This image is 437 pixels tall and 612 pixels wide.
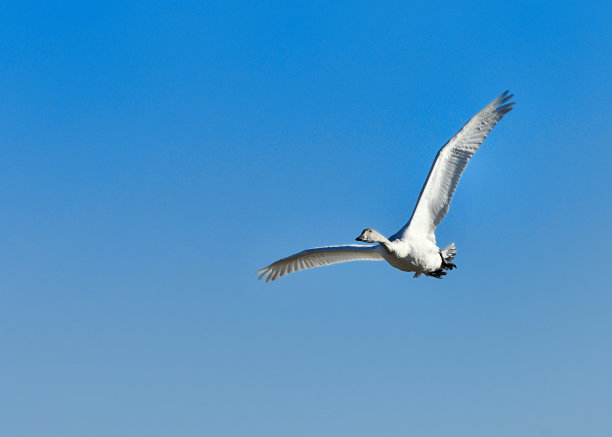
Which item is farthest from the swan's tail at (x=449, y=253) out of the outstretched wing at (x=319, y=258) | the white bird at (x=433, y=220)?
the outstretched wing at (x=319, y=258)

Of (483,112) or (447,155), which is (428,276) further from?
(483,112)

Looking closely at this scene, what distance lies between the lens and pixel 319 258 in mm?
32625

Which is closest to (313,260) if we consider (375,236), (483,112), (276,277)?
(276,277)

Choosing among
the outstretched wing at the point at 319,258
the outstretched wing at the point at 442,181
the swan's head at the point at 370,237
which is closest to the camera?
the swan's head at the point at 370,237

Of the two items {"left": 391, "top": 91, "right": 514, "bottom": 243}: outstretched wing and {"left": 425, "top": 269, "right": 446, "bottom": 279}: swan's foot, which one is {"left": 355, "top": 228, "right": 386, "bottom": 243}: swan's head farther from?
{"left": 425, "top": 269, "right": 446, "bottom": 279}: swan's foot

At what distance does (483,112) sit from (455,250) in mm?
5916

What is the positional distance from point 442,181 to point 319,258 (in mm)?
6394

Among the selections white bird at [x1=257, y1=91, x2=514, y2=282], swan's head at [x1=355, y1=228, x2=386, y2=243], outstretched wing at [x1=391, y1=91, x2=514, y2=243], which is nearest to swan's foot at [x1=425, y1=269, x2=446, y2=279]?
white bird at [x1=257, y1=91, x2=514, y2=282]

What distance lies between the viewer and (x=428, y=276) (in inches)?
1226

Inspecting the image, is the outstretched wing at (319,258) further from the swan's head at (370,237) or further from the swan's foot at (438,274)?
the swan's foot at (438,274)

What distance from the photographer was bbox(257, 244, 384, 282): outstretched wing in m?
30.8

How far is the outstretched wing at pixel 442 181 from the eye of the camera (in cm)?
2995

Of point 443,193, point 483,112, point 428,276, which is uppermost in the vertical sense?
point 483,112

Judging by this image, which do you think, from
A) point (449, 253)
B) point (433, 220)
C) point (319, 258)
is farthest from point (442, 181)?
point (319, 258)
